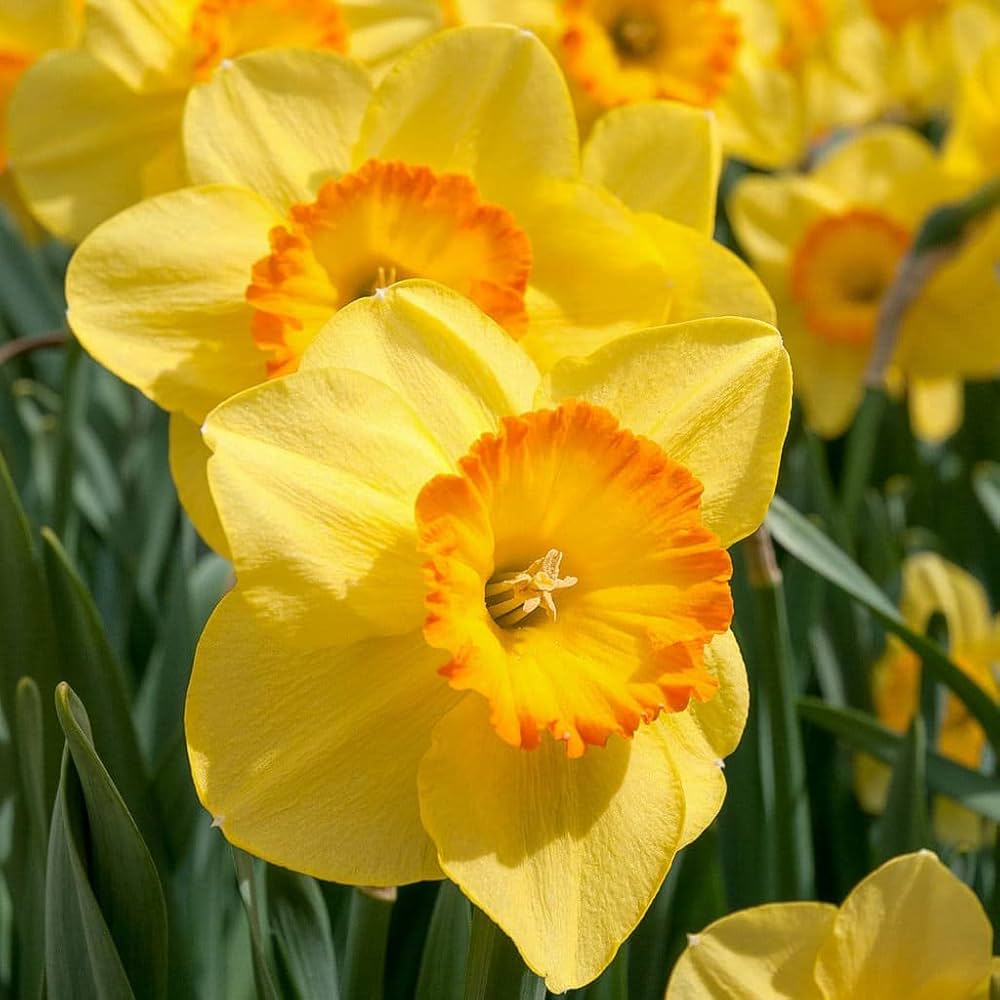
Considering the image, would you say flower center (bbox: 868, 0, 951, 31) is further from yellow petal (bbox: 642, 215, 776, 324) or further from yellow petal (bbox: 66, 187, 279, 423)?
yellow petal (bbox: 66, 187, 279, 423)

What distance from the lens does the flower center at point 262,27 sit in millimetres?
1399

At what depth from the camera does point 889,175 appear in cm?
265

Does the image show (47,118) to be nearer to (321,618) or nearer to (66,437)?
(66,437)

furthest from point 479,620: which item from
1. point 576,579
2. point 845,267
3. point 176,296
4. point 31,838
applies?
point 845,267

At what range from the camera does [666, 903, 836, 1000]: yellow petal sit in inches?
40.0

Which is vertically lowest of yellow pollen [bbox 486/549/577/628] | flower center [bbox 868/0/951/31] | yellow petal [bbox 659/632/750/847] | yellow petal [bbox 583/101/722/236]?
flower center [bbox 868/0/951/31]

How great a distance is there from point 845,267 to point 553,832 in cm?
200

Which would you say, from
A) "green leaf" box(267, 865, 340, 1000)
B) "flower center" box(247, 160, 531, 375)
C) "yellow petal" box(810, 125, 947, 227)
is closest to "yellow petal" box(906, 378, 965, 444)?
"yellow petal" box(810, 125, 947, 227)

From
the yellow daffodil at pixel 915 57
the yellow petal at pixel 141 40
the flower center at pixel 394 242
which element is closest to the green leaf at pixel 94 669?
the flower center at pixel 394 242

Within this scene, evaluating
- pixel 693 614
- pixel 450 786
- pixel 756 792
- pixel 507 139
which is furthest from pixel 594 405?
pixel 756 792

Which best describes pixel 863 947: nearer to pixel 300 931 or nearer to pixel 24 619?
pixel 300 931

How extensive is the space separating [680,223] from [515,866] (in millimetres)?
670

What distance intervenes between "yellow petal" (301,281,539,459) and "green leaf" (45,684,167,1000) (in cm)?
32

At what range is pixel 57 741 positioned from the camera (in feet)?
3.75
